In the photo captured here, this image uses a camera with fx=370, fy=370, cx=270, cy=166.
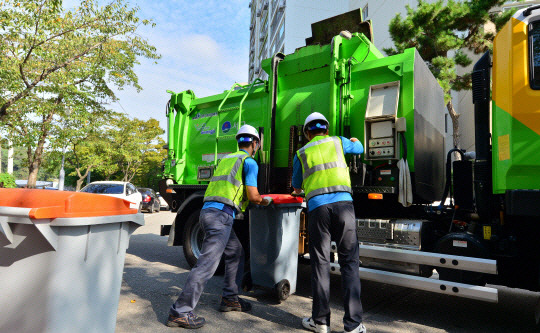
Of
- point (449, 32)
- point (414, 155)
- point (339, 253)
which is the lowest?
point (339, 253)

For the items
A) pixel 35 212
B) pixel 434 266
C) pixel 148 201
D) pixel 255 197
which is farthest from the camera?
pixel 148 201

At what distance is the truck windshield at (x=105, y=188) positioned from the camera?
503 inches

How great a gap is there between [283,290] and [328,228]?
3.80ft

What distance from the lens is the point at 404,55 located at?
386 centimetres

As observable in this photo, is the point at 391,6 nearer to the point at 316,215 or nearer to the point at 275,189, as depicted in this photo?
the point at 275,189

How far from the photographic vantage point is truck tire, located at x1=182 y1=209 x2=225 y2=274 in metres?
5.23

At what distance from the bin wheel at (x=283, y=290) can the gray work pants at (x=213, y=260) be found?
40 centimetres

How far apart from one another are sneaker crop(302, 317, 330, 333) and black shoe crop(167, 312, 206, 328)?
864 millimetres

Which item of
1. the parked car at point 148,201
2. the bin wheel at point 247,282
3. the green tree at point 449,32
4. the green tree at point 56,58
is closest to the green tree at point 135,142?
the parked car at point 148,201

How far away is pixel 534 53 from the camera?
2895mm

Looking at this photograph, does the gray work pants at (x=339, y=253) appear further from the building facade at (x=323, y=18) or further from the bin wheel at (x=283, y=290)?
the building facade at (x=323, y=18)

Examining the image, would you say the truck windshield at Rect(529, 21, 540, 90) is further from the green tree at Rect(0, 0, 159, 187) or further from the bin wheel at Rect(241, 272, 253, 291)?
the green tree at Rect(0, 0, 159, 187)

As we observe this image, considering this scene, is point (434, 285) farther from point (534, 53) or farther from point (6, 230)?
point (6, 230)

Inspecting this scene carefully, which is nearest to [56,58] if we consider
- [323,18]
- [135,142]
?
[135,142]
